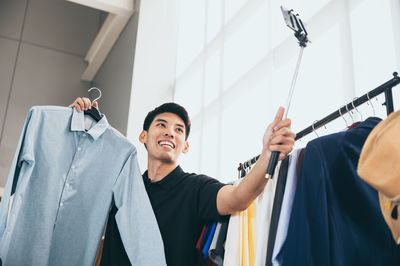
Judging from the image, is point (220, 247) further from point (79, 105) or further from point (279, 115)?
point (79, 105)

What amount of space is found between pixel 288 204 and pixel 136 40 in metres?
2.78

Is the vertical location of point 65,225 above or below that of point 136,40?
below

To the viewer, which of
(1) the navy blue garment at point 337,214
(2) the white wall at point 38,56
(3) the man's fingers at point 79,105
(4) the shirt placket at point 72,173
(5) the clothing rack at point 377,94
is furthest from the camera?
(2) the white wall at point 38,56

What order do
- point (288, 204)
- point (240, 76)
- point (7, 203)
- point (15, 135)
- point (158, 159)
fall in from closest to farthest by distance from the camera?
point (288, 204) < point (7, 203) < point (158, 159) < point (240, 76) < point (15, 135)

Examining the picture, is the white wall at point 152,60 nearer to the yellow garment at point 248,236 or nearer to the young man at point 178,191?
the young man at point 178,191

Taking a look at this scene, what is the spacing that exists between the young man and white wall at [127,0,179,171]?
131 centimetres

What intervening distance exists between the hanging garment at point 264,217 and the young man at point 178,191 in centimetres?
3

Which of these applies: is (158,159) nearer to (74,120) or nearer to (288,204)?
(74,120)

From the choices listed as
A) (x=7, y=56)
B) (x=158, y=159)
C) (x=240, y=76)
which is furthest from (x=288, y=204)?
(x=7, y=56)

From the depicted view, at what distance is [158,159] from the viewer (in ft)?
7.07

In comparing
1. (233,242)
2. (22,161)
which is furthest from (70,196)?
(233,242)

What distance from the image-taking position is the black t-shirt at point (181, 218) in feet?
5.94

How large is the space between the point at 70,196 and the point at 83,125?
322mm

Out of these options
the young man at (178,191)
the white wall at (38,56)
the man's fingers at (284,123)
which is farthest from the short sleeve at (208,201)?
the white wall at (38,56)
